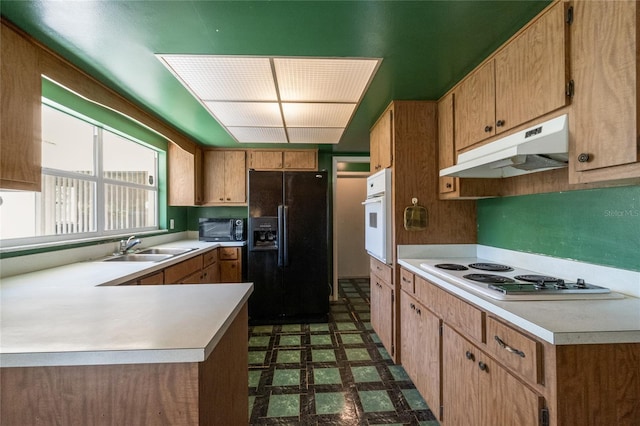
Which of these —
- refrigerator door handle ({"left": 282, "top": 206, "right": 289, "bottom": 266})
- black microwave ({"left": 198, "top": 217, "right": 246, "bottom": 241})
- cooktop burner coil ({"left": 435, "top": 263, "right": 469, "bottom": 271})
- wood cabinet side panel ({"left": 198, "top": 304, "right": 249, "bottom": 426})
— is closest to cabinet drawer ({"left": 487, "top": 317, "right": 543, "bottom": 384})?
cooktop burner coil ({"left": 435, "top": 263, "right": 469, "bottom": 271})

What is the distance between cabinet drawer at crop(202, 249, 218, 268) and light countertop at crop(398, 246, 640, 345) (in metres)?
2.52

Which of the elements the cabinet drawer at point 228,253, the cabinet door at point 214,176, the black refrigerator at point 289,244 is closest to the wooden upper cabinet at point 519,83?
the black refrigerator at point 289,244

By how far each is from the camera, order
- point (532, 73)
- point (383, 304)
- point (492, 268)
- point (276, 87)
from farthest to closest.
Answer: point (383, 304)
point (276, 87)
point (492, 268)
point (532, 73)

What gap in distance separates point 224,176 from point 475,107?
3.12 meters

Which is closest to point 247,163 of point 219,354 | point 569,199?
point 219,354

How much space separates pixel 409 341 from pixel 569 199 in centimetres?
131

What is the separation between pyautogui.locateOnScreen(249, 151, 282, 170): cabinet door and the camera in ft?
12.4

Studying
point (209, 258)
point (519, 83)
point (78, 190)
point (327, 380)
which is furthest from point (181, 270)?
point (519, 83)

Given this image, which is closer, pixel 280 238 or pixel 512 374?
pixel 512 374

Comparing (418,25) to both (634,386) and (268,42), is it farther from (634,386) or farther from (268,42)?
(634,386)

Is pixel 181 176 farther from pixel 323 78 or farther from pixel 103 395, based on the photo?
pixel 103 395

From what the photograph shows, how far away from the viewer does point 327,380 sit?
2.05m

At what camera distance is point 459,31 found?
1373mm

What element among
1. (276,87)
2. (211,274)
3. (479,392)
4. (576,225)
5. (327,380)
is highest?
(276,87)
